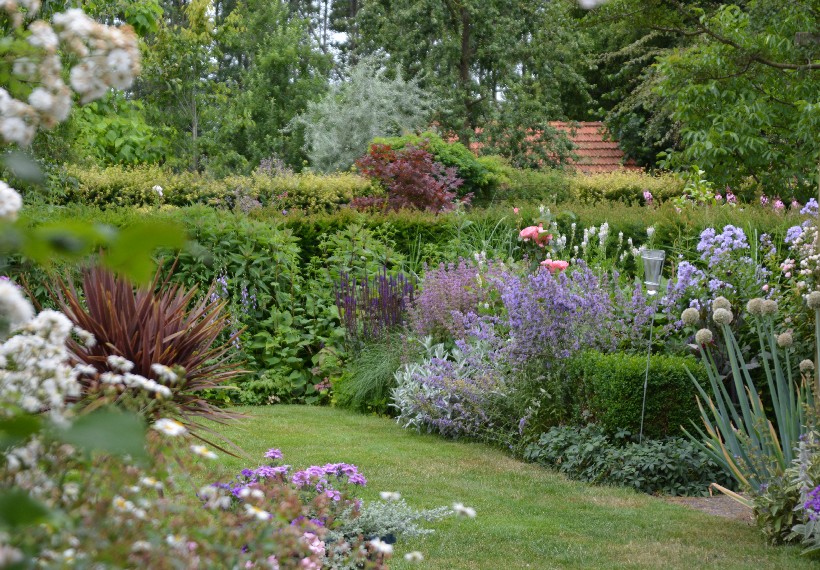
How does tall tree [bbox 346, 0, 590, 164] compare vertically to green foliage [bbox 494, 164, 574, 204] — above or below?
above

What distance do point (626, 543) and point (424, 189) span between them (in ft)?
30.4

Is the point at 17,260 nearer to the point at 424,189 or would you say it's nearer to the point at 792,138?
the point at 424,189

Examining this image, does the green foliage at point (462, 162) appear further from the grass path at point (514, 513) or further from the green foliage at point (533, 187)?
the grass path at point (514, 513)

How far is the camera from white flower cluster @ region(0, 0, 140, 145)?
1826 millimetres

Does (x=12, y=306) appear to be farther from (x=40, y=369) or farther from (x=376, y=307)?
(x=376, y=307)

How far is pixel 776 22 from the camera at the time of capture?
11242 mm

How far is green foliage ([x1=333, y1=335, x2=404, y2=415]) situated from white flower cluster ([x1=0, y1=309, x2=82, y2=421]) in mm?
6188

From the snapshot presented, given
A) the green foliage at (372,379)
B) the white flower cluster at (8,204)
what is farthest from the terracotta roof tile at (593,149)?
the white flower cluster at (8,204)

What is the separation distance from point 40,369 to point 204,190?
1204cm

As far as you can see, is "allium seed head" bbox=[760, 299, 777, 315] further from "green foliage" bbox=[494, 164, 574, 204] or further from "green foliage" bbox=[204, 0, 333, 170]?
"green foliage" bbox=[204, 0, 333, 170]

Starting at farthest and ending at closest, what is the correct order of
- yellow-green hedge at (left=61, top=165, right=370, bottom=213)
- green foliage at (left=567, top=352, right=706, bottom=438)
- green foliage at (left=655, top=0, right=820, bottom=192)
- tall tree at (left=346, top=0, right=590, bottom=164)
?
1. tall tree at (left=346, top=0, right=590, bottom=164)
2. yellow-green hedge at (left=61, top=165, right=370, bottom=213)
3. green foliage at (left=655, top=0, right=820, bottom=192)
4. green foliage at (left=567, top=352, right=706, bottom=438)

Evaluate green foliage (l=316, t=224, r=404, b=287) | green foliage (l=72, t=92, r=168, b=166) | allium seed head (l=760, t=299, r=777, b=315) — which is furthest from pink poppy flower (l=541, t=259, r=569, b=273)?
green foliage (l=72, t=92, r=168, b=166)

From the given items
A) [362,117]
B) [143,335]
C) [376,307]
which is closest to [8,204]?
[143,335]

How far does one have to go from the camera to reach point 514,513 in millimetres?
5246
